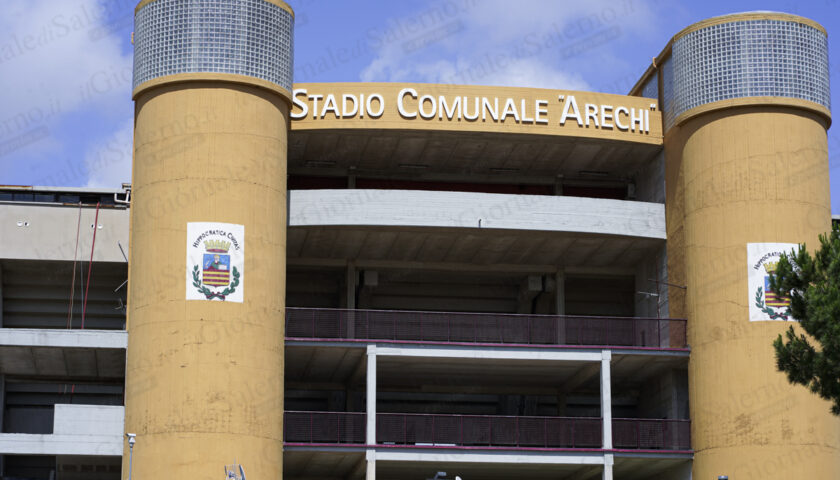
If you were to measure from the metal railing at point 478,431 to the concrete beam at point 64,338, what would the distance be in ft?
18.6

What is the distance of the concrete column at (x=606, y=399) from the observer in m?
41.1

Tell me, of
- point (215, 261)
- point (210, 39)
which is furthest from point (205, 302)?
point (210, 39)

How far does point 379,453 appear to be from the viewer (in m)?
40.2

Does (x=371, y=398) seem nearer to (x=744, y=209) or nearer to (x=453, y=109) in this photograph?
(x=453, y=109)

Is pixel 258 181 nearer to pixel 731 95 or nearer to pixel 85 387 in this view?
pixel 85 387

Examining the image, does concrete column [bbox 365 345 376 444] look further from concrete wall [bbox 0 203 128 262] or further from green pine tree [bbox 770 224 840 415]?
green pine tree [bbox 770 224 840 415]

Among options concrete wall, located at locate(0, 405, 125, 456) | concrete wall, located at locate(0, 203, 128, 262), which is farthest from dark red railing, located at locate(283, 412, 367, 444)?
concrete wall, located at locate(0, 203, 128, 262)

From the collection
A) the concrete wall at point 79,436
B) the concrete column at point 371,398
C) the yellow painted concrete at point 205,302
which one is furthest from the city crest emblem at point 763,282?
the concrete wall at point 79,436

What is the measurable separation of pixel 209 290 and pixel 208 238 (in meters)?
1.55

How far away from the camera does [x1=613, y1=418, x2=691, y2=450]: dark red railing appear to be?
136 feet

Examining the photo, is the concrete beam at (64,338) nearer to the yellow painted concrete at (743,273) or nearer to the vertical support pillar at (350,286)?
the vertical support pillar at (350,286)

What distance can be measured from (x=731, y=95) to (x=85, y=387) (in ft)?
76.9

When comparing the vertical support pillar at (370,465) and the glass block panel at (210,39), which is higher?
the glass block panel at (210,39)

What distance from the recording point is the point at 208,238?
128 ft
